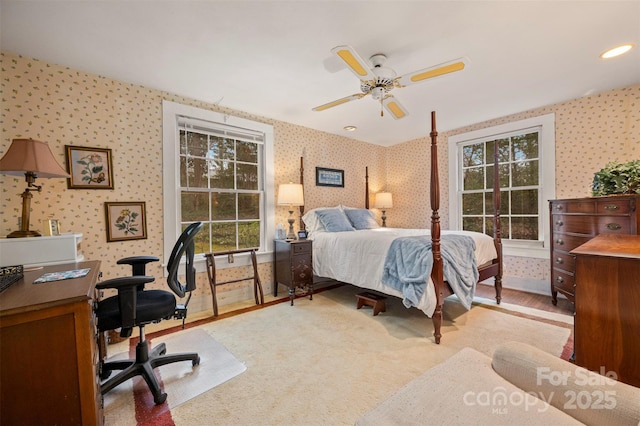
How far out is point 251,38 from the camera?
6.62 ft

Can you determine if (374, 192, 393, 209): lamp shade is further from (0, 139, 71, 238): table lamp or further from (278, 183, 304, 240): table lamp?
(0, 139, 71, 238): table lamp

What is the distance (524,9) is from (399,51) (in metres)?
0.82

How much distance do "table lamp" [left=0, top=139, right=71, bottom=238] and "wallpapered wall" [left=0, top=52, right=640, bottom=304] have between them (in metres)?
0.47

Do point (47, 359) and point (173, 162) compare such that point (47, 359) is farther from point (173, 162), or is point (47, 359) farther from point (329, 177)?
point (329, 177)

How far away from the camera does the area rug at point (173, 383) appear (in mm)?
1560

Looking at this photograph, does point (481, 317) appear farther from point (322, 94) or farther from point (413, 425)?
point (322, 94)

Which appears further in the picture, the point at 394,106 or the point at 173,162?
the point at 173,162

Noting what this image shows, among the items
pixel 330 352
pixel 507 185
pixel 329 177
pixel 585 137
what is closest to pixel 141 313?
pixel 330 352

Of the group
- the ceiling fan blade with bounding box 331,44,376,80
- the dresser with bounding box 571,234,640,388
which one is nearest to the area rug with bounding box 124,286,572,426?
the dresser with bounding box 571,234,640,388

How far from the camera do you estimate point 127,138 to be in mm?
2701

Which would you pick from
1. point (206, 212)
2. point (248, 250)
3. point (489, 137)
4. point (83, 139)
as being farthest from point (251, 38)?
point (489, 137)

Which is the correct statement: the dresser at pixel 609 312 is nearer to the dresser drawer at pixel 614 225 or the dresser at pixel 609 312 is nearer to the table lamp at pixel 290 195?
the dresser drawer at pixel 614 225

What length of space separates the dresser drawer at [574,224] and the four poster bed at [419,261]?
58 centimetres

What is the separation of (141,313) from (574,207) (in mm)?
4000
